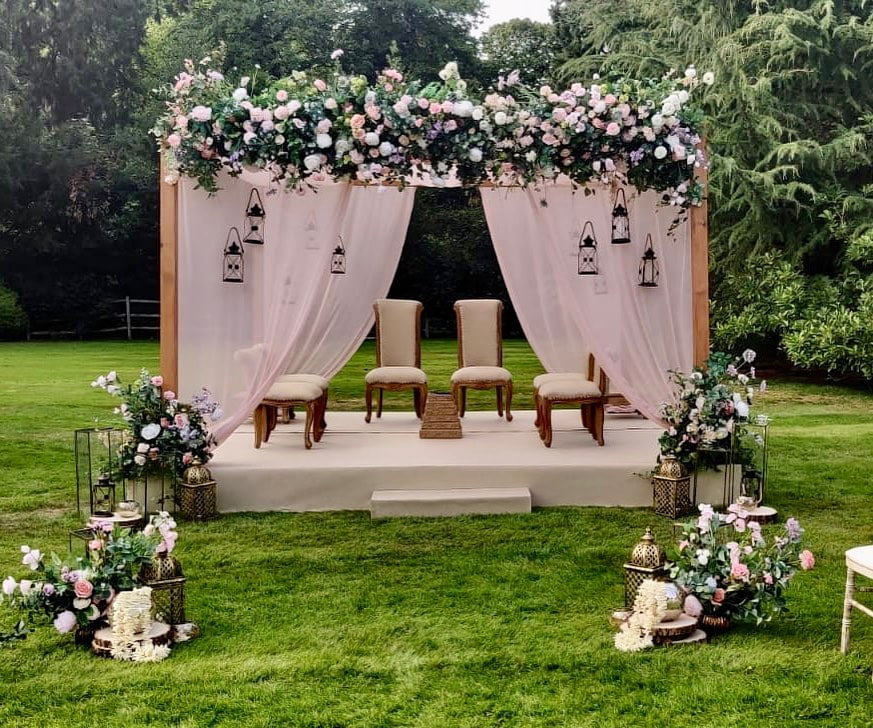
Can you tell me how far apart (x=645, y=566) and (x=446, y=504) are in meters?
2.04

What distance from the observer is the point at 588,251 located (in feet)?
20.3

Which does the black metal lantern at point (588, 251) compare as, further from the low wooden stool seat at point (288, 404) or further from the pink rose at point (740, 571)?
the pink rose at point (740, 571)

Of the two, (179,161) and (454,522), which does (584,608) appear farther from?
(179,161)

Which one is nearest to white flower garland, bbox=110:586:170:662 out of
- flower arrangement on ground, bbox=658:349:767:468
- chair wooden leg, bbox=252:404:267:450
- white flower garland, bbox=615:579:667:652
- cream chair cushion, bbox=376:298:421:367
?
white flower garland, bbox=615:579:667:652

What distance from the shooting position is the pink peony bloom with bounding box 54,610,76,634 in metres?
3.37

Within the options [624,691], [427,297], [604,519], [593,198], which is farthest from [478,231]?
[624,691]

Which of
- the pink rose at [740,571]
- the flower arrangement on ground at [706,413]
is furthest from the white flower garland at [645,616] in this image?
the flower arrangement on ground at [706,413]

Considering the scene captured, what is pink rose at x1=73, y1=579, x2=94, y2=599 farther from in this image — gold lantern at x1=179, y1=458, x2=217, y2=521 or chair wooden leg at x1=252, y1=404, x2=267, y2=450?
chair wooden leg at x1=252, y1=404, x2=267, y2=450

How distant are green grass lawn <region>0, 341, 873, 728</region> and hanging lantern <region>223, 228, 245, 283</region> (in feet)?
4.59

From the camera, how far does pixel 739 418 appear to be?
18.2ft

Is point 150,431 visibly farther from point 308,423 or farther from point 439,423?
point 439,423

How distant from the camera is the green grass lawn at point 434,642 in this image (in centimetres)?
299

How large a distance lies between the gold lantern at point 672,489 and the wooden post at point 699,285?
0.72 meters

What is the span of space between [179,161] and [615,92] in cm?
239
